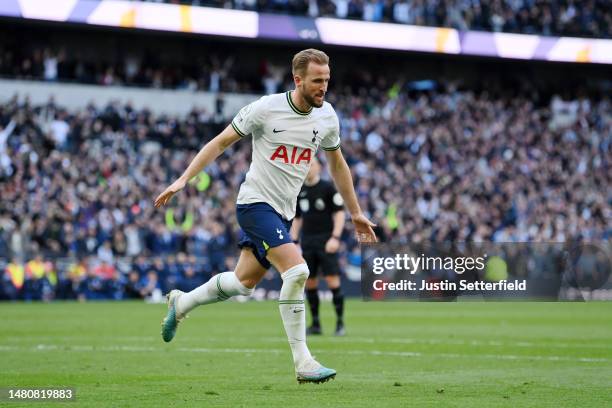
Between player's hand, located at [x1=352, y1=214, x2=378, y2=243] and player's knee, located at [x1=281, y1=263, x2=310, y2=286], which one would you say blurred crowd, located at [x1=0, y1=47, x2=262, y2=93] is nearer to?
player's hand, located at [x1=352, y1=214, x2=378, y2=243]

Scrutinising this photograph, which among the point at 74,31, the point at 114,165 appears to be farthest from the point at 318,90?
the point at 74,31

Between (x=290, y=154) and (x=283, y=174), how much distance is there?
17cm

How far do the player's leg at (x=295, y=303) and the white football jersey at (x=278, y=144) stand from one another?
41 cm

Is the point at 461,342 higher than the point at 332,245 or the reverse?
the reverse

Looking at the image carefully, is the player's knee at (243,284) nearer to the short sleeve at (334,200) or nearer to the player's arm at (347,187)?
the player's arm at (347,187)

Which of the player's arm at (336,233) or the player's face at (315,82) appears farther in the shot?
the player's arm at (336,233)

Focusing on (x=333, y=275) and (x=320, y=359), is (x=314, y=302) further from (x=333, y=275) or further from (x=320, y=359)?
(x=320, y=359)

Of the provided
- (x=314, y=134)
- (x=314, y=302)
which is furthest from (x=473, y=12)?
(x=314, y=134)

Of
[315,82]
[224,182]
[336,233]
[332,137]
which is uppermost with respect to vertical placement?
[224,182]

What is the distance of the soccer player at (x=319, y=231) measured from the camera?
15.9 meters

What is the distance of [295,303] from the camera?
334 inches

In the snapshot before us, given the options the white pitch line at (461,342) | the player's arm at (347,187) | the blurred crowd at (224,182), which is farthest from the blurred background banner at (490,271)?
the player's arm at (347,187)

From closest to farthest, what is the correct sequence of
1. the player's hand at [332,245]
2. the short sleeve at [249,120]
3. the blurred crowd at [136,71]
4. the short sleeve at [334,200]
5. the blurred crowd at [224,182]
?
the short sleeve at [249,120] < the player's hand at [332,245] < the short sleeve at [334,200] < the blurred crowd at [224,182] < the blurred crowd at [136,71]

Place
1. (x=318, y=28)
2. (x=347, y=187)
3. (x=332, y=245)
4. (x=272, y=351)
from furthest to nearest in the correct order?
(x=318, y=28) < (x=332, y=245) < (x=272, y=351) < (x=347, y=187)
